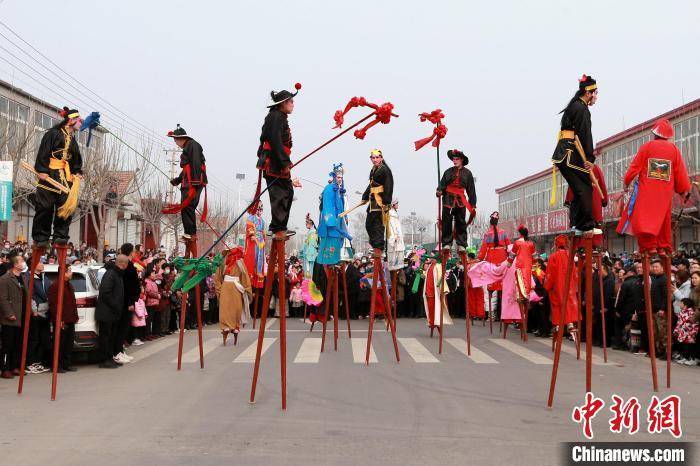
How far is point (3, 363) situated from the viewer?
1172 centimetres

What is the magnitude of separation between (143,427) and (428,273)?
423 inches

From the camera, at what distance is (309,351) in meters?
14.4

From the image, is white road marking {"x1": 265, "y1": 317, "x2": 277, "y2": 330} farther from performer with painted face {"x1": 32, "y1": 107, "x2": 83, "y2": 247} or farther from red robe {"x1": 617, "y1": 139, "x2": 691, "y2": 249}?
red robe {"x1": 617, "y1": 139, "x2": 691, "y2": 249}

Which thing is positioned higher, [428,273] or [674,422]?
[428,273]

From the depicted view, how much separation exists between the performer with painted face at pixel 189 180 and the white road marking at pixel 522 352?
6.40 metres

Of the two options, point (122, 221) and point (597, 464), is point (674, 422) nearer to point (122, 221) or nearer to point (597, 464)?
point (597, 464)

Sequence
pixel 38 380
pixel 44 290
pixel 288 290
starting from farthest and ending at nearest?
pixel 288 290
pixel 44 290
pixel 38 380

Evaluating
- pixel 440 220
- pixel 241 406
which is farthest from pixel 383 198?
pixel 241 406

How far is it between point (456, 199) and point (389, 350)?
3.19m

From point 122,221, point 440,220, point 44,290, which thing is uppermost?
point 122,221

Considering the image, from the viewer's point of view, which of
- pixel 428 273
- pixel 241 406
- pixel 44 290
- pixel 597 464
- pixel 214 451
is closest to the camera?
pixel 597 464

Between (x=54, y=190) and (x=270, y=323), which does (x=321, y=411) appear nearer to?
(x=54, y=190)

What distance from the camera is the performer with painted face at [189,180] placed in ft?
39.0

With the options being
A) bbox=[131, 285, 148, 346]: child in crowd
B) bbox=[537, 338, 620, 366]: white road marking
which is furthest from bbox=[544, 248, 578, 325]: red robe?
bbox=[131, 285, 148, 346]: child in crowd
